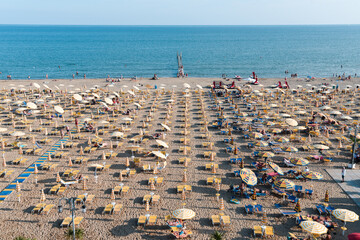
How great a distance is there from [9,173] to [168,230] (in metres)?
13.1

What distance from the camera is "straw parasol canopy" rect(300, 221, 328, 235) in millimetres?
14023

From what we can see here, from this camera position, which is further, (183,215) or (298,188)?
(298,188)

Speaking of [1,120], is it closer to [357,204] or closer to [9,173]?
[9,173]

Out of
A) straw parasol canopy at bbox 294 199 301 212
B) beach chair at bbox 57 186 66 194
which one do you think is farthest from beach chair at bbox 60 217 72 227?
straw parasol canopy at bbox 294 199 301 212

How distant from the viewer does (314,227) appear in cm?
1417

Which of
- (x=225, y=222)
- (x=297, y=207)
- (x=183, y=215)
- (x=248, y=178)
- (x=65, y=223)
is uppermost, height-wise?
(x=248, y=178)

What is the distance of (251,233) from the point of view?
15312mm

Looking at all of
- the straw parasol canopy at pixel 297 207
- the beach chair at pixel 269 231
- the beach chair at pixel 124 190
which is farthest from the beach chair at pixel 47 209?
the straw parasol canopy at pixel 297 207

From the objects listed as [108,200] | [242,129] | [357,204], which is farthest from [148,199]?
[242,129]

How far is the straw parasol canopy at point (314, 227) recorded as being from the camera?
14.0m

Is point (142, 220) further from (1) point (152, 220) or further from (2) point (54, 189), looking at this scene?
(2) point (54, 189)

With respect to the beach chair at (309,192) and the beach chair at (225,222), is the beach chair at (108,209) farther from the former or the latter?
the beach chair at (309,192)

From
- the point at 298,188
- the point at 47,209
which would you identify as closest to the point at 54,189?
the point at 47,209

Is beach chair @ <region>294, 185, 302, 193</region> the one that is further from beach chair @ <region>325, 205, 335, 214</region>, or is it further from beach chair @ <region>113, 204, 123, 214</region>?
beach chair @ <region>113, 204, 123, 214</region>
